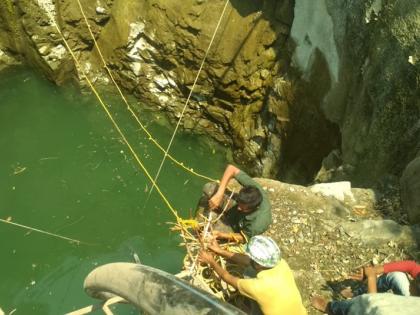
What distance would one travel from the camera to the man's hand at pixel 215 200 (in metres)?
5.42

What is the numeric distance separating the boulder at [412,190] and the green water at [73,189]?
135 inches

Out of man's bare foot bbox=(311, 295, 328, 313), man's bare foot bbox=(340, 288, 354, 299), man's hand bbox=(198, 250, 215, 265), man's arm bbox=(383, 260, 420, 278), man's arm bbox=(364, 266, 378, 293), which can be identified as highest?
man's arm bbox=(383, 260, 420, 278)

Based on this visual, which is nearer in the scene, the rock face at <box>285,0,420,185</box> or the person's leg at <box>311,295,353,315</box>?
the person's leg at <box>311,295,353,315</box>

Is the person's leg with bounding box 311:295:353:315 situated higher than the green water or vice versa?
the person's leg with bounding box 311:295:353:315

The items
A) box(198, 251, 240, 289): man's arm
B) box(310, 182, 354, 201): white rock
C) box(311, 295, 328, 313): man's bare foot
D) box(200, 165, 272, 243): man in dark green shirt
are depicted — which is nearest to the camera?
box(198, 251, 240, 289): man's arm

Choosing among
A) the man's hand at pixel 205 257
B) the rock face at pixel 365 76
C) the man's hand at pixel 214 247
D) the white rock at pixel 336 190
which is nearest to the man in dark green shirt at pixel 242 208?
the man's hand at pixel 214 247

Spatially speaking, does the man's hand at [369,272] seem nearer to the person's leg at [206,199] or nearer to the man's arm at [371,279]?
the man's arm at [371,279]

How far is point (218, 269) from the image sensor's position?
445cm

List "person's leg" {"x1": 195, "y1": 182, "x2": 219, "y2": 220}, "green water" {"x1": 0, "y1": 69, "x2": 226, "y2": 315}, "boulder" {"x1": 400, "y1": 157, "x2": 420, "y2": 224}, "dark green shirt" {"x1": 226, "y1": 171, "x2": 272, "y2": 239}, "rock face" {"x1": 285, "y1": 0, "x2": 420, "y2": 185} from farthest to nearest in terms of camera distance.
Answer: "green water" {"x1": 0, "y1": 69, "x2": 226, "y2": 315}, "rock face" {"x1": 285, "y1": 0, "x2": 420, "y2": 185}, "person's leg" {"x1": 195, "y1": 182, "x2": 219, "y2": 220}, "boulder" {"x1": 400, "y1": 157, "x2": 420, "y2": 224}, "dark green shirt" {"x1": 226, "y1": 171, "x2": 272, "y2": 239}

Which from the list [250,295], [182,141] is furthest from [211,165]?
[250,295]

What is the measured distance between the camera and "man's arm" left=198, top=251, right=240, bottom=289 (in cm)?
423

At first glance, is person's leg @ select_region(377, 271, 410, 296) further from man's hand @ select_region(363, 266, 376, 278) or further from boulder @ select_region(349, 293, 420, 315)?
boulder @ select_region(349, 293, 420, 315)

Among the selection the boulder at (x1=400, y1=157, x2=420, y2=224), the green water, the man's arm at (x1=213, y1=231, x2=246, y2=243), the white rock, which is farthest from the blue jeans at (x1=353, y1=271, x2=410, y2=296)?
the green water

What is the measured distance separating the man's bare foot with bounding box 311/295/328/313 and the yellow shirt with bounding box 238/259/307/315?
84 cm
